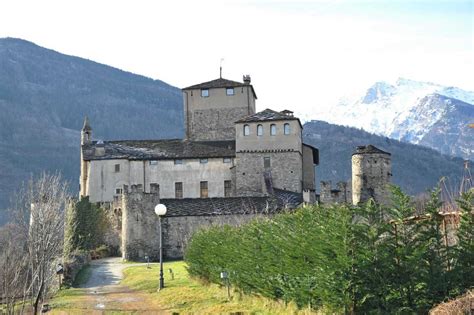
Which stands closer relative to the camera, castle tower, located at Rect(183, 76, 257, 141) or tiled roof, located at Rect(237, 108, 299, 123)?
tiled roof, located at Rect(237, 108, 299, 123)

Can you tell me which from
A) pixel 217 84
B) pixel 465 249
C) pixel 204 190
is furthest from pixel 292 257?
pixel 217 84

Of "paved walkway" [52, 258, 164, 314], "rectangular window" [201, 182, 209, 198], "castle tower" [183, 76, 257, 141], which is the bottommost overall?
"paved walkway" [52, 258, 164, 314]

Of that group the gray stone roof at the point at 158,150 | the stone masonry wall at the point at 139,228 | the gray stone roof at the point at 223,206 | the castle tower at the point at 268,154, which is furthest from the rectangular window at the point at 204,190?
the stone masonry wall at the point at 139,228

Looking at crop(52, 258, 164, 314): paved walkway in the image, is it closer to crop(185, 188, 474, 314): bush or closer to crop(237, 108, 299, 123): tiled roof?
crop(185, 188, 474, 314): bush

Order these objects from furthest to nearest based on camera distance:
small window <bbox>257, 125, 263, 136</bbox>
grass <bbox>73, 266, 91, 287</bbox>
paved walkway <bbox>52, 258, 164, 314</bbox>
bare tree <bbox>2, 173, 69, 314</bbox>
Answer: small window <bbox>257, 125, 263, 136</bbox>, grass <bbox>73, 266, 91, 287</bbox>, bare tree <bbox>2, 173, 69, 314</bbox>, paved walkway <bbox>52, 258, 164, 314</bbox>

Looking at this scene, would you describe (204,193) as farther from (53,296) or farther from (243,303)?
(243,303)

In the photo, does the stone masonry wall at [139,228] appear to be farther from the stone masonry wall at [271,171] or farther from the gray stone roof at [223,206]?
the stone masonry wall at [271,171]

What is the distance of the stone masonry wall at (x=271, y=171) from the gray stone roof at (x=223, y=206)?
9496 millimetres

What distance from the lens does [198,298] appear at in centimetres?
3334

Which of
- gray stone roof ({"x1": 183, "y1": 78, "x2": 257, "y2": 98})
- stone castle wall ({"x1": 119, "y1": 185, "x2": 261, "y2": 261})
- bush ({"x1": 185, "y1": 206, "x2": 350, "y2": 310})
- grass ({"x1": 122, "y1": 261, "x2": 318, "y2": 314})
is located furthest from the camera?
gray stone roof ({"x1": 183, "y1": 78, "x2": 257, "y2": 98})

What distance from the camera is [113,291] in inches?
1633

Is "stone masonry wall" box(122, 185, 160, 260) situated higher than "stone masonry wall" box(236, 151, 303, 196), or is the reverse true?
"stone masonry wall" box(236, 151, 303, 196)

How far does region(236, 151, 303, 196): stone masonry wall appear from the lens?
74438 mm

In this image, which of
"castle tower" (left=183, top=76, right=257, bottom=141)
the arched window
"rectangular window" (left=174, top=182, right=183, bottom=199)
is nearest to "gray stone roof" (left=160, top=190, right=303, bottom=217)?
the arched window
